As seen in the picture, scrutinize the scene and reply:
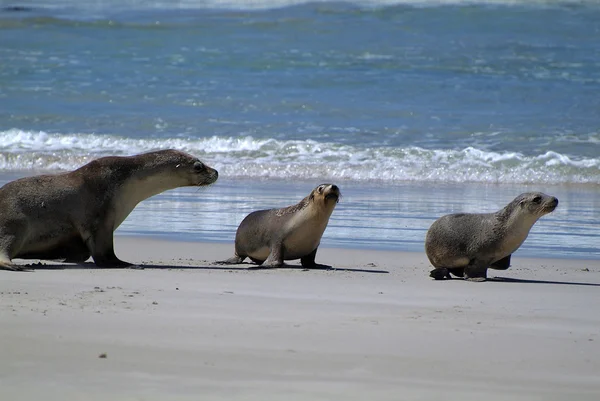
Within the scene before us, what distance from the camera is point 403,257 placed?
873cm

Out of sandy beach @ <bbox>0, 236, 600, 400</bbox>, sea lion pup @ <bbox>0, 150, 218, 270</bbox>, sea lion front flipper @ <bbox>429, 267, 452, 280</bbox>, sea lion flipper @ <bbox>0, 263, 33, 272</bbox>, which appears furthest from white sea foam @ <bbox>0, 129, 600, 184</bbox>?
sea lion flipper @ <bbox>0, 263, 33, 272</bbox>

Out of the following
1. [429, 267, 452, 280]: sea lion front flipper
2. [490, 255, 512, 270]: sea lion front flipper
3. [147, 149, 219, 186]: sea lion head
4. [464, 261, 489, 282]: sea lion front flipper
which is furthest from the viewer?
[147, 149, 219, 186]: sea lion head

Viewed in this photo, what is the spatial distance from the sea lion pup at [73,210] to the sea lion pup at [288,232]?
881 millimetres

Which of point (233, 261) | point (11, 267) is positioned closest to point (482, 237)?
point (233, 261)

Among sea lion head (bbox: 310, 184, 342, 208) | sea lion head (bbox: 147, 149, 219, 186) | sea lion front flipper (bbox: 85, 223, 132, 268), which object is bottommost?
sea lion front flipper (bbox: 85, 223, 132, 268)

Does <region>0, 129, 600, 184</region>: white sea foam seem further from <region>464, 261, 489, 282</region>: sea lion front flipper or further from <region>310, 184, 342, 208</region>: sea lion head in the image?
<region>464, 261, 489, 282</region>: sea lion front flipper

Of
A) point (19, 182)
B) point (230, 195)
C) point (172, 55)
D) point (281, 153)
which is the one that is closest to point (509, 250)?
point (19, 182)

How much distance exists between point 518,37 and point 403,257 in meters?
20.4

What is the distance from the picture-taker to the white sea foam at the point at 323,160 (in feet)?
50.6

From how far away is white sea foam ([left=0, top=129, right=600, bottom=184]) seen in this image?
15.4m

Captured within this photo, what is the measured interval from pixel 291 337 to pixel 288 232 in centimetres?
372

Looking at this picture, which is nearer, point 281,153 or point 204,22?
point 281,153

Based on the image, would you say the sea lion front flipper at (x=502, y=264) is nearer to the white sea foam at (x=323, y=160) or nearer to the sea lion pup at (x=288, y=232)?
the sea lion pup at (x=288, y=232)

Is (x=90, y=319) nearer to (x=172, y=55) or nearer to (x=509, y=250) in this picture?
(x=509, y=250)
